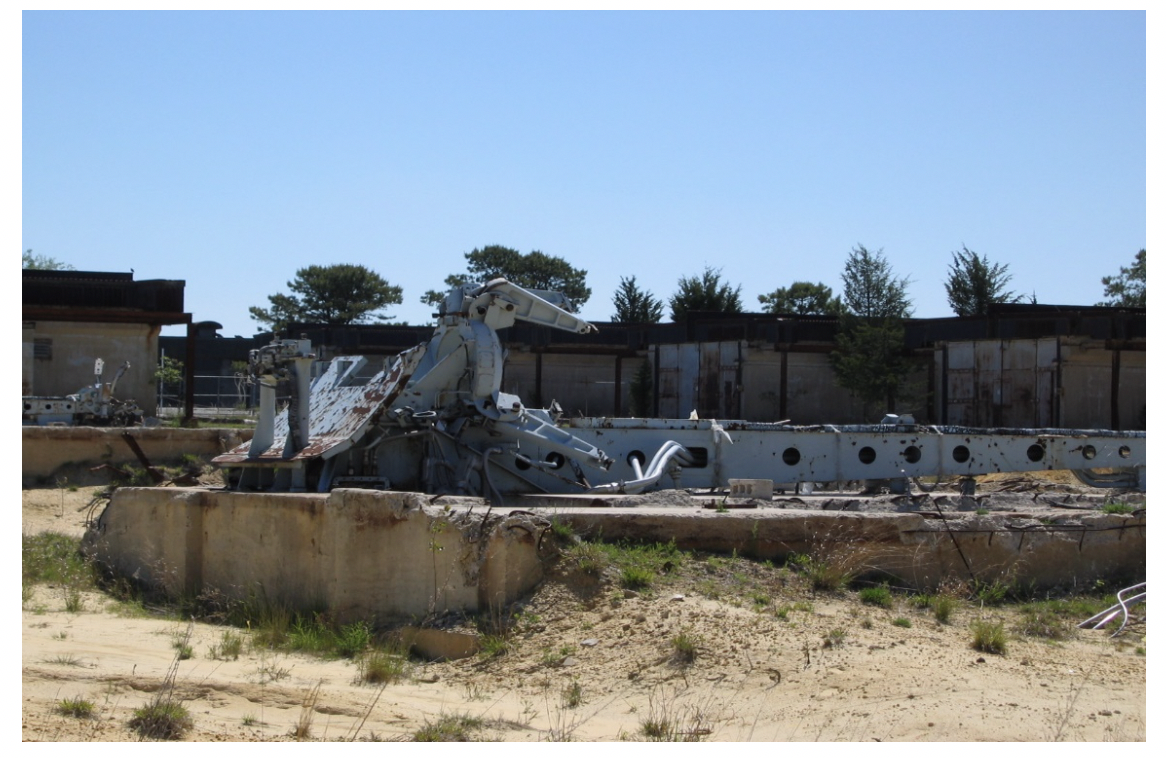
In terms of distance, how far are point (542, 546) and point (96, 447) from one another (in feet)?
58.3

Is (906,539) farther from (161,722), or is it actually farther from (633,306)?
(633,306)

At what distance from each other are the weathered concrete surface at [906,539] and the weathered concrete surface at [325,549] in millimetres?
903

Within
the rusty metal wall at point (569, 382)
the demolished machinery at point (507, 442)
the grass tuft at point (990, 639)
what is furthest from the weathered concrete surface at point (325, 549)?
the rusty metal wall at point (569, 382)

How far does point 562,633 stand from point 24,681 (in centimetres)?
384

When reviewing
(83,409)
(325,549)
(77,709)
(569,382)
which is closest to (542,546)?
(325,549)

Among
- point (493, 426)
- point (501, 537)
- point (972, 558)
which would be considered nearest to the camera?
point (501, 537)

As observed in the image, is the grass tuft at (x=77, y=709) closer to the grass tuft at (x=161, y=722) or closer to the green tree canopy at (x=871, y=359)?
the grass tuft at (x=161, y=722)

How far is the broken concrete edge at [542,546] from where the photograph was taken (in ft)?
33.7

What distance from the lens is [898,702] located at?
7.89 m

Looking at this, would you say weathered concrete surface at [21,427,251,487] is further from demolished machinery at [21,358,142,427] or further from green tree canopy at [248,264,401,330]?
green tree canopy at [248,264,401,330]

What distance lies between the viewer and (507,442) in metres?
14.8

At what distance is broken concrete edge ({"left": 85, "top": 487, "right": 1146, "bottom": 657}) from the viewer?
10.3 m
